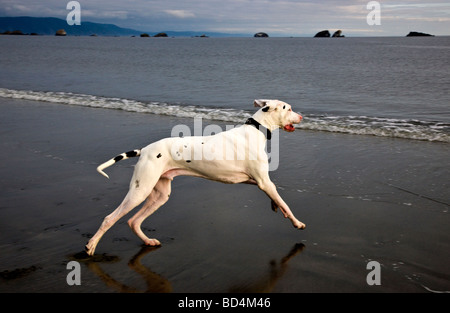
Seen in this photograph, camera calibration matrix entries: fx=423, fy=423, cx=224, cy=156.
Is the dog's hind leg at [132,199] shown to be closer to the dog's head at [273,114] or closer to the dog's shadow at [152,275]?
the dog's shadow at [152,275]

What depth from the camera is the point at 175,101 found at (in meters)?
18.4

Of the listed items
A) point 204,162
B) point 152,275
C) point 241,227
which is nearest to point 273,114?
point 204,162

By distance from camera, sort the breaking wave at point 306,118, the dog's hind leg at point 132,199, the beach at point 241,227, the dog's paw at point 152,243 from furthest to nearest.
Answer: the breaking wave at point 306,118 → the dog's paw at point 152,243 → the dog's hind leg at point 132,199 → the beach at point 241,227

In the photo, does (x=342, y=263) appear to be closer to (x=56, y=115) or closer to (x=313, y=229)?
(x=313, y=229)

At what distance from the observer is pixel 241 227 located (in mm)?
5422

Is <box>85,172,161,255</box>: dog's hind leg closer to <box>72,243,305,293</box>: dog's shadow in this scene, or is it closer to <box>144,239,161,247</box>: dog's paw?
<box>72,243,305,293</box>: dog's shadow

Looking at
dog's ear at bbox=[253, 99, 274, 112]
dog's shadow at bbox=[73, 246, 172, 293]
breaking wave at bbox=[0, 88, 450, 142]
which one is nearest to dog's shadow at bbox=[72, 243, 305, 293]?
dog's shadow at bbox=[73, 246, 172, 293]

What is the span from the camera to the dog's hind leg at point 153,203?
4918 mm

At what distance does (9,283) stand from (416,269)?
13.2 ft

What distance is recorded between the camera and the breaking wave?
11.4 metres

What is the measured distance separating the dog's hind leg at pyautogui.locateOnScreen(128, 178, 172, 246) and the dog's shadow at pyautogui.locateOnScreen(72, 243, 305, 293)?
11 centimetres

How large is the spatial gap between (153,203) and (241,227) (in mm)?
1192

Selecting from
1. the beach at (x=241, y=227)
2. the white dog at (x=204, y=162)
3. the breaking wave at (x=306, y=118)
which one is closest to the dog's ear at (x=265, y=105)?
the white dog at (x=204, y=162)
